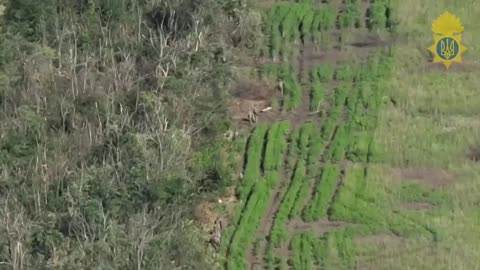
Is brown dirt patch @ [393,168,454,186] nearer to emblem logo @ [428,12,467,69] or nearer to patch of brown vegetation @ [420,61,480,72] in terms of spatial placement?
patch of brown vegetation @ [420,61,480,72]

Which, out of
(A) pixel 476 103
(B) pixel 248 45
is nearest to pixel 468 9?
(A) pixel 476 103

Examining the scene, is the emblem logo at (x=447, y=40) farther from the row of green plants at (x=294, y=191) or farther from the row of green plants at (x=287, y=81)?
the row of green plants at (x=294, y=191)

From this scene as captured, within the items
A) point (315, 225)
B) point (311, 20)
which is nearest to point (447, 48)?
point (311, 20)

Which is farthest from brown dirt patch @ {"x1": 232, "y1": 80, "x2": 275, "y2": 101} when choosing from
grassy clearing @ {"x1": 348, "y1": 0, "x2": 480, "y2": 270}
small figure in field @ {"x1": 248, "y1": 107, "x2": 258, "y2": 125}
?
grassy clearing @ {"x1": 348, "y1": 0, "x2": 480, "y2": 270}

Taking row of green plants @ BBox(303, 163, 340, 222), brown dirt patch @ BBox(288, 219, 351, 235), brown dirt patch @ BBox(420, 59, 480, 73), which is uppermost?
brown dirt patch @ BBox(420, 59, 480, 73)

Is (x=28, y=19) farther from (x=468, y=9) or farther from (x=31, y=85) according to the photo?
(x=468, y=9)

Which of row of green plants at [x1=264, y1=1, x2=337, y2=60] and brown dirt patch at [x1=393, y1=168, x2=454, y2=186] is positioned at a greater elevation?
row of green plants at [x1=264, y1=1, x2=337, y2=60]

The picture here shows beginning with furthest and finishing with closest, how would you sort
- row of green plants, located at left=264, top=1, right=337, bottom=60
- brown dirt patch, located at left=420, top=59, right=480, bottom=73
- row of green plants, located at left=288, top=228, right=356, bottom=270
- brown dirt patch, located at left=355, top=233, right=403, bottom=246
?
row of green plants, located at left=264, top=1, right=337, bottom=60
brown dirt patch, located at left=420, top=59, right=480, bottom=73
brown dirt patch, located at left=355, top=233, right=403, bottom=246
row of green plants, located at left=288, top=228, right=356, bottom=270
